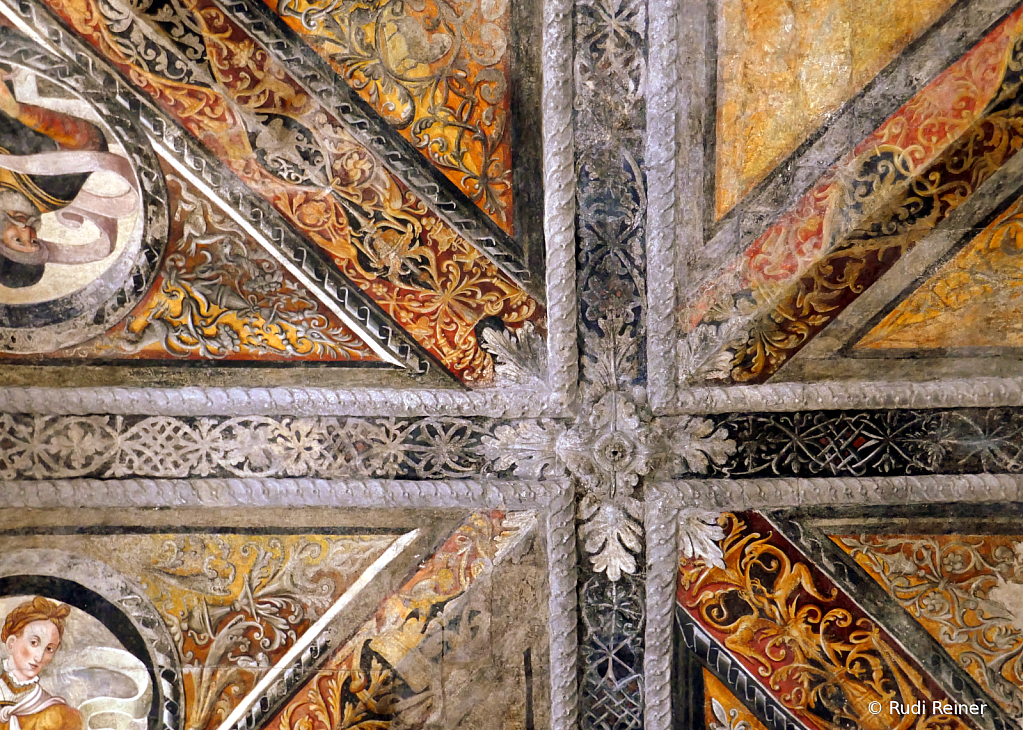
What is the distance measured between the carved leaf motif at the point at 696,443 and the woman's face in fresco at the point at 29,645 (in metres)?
2.69

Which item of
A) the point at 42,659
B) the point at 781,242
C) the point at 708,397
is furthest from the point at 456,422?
the point at 42,659

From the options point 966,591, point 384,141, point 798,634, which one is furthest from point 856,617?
point 384,141

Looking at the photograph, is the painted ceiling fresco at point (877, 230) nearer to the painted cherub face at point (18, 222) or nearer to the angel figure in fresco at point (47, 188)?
the angel figure in fresco at point (47, 188)

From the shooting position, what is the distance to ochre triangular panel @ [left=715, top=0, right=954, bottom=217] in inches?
119

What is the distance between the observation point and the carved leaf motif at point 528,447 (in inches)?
129

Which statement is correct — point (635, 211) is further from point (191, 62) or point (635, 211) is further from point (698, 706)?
point (698, 706)

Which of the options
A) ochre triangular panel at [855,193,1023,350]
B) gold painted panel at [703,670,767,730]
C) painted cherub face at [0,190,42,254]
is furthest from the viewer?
gold painted panel at [703,670,767,730]

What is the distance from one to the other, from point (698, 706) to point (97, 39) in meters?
3.62

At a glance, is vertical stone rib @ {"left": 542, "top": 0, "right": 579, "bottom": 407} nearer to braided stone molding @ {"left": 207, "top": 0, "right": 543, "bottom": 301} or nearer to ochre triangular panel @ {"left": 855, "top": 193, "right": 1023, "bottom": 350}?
braided stone molding @ {"left": 207, "top": 0, "right": 543, "bottom": 301}

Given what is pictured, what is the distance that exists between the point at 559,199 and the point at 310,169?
1000mm

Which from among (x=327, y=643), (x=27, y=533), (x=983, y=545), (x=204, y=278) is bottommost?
(x=327, y=643)

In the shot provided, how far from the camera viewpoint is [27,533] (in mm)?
3223

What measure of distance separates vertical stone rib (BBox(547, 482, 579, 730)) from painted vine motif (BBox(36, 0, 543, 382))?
2.15 feet

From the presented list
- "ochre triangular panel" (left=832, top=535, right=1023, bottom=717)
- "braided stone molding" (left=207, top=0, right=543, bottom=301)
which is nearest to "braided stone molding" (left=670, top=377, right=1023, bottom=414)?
"ochre triangular panel" (left=832, top=535, right=1023, bottom=717)
